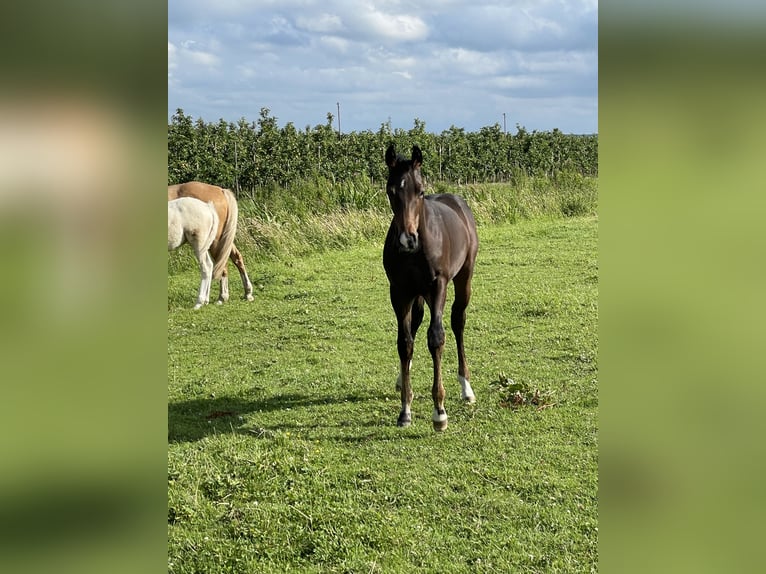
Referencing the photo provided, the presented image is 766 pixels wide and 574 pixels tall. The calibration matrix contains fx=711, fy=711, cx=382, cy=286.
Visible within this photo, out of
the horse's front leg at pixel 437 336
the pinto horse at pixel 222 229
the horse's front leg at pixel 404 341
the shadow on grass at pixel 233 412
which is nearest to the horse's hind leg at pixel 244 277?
the pinto horse at pixel 222 229

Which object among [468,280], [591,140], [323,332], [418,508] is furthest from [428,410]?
[591,140]

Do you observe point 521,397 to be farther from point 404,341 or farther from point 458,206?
point 458,206

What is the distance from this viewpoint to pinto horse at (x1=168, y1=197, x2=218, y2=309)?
9852 millimetres

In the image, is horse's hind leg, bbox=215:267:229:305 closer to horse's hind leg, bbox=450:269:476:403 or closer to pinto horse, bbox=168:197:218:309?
pinto horse, bbox=168:197:218:309

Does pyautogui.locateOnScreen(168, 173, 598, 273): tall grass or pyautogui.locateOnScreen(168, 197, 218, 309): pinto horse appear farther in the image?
pyautogui.locateOnScreen(168, 173, 598, 273): tall grass

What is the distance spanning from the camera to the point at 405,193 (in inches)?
181

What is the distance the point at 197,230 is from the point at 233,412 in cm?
464

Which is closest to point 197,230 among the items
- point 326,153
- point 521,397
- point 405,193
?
point 521,397

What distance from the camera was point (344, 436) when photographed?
208 inches

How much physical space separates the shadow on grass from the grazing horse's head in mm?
1673

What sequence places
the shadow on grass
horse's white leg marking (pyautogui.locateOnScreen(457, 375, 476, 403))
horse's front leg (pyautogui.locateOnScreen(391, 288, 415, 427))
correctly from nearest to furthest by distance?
1. horse's front leg (pyautogui.locateOnScreen(391, 288, 415, 427))
2. the shadow on grass
3. horse's white leg marking (pyautogui.locateOnScreen(457, 375, 476, 403))

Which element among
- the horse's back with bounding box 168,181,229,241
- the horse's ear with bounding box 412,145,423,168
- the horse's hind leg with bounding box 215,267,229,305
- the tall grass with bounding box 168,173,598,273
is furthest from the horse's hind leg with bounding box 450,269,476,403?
the tall grass with bounding box 168,173,598,273
